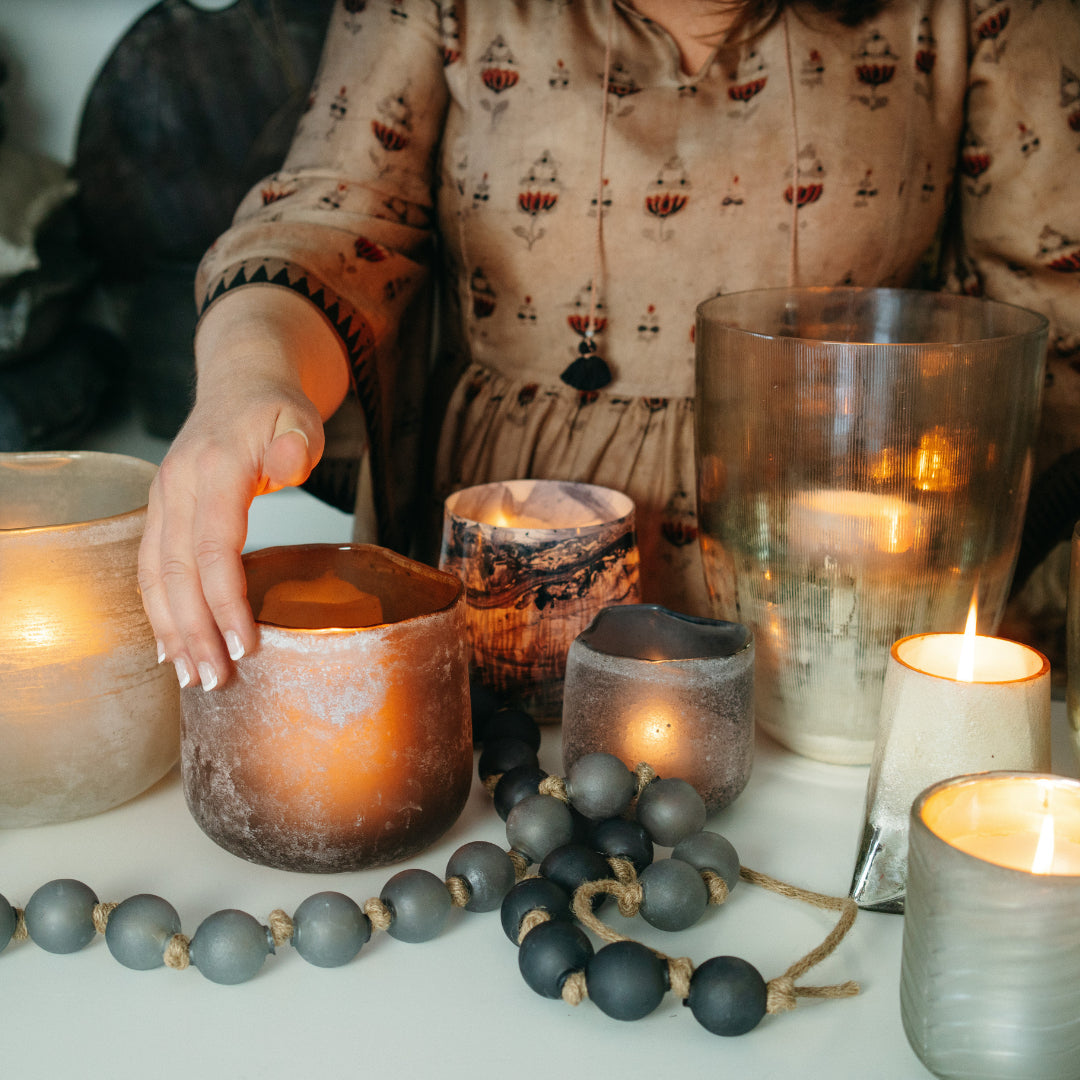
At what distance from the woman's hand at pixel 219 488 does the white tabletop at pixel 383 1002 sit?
0.09 m

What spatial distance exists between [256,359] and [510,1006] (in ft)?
1.10

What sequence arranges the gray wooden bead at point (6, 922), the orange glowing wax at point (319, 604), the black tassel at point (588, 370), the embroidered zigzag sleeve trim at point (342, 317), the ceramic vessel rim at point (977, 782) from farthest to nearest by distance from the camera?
1. the black tassel at point (588, 370)
2. the embroidered zigzag sleeve trim at point (342, 317)
3. the orange glowing wax at point (319, 604)
4. the gray wooden bead at point (6, 922)
5. the ceramic vessel rim at point (977, 782)

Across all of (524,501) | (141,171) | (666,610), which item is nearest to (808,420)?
(666,610)

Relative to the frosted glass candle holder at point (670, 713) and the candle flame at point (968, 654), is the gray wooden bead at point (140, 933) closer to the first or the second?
the frosted glass candle holder at point (670, 713)

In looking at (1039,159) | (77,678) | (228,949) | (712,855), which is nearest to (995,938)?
(712,855)

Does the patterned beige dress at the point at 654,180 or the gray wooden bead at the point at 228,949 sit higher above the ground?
the patterned beige dress at the point at 654,180

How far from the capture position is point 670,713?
45cm

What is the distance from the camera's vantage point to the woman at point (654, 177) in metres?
0.72

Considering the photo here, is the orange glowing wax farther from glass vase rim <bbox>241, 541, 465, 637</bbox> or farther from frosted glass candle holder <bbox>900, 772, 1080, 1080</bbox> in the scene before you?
frosted glass candle holder <bbox>900, 772, 1080, 1080</bbox>

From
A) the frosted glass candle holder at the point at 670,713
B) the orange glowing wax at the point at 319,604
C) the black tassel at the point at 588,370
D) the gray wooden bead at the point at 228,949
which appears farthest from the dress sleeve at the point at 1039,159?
the gray wooden bead at the point at 228,949

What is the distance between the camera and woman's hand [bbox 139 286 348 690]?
0.40 metres

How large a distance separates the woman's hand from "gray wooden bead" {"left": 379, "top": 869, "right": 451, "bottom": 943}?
0.35 feet

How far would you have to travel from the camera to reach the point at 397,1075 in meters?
0.33

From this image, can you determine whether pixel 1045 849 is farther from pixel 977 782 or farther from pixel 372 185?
pixel 372 185
